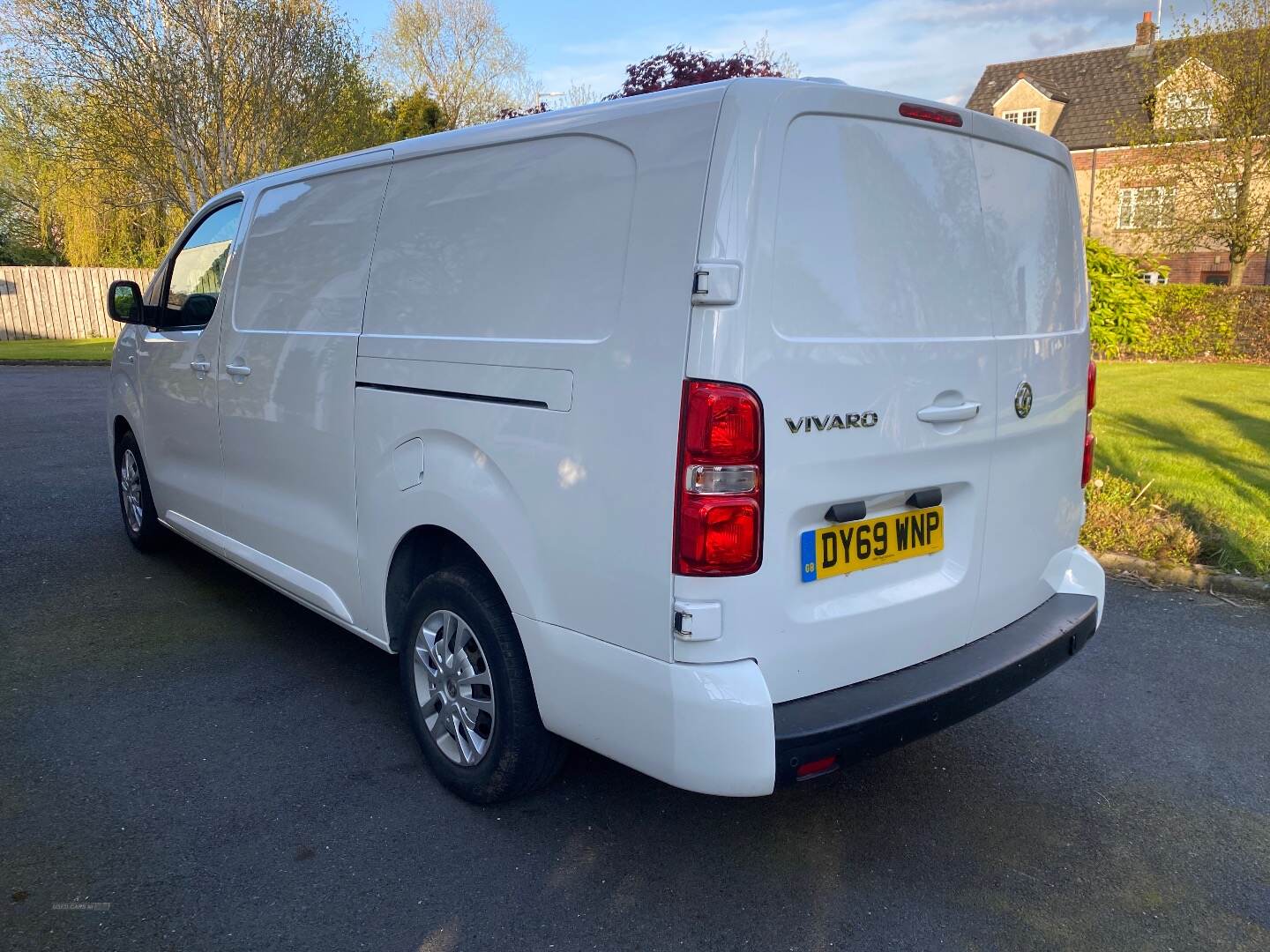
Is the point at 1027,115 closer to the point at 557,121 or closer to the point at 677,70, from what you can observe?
the point at 677,70

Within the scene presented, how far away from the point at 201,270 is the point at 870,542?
373 cm

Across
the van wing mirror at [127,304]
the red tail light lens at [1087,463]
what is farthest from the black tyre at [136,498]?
the red tail light lens at [1087,463]

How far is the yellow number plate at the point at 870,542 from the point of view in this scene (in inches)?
99.8

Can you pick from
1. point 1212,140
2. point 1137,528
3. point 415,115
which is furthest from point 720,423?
point 415,115

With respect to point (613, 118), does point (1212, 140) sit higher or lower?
higher

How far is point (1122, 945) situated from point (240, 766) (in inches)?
111

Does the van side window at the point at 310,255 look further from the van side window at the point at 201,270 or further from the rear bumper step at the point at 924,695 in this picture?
the rear bumper step at the point at 924,695

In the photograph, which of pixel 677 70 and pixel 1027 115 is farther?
pixel 1027 115

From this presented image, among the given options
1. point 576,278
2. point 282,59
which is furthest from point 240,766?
point 282,59

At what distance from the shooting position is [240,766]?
346cm

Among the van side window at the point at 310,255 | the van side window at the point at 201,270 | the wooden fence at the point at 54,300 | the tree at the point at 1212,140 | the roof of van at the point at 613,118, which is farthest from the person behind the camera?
the wooden fence at the point at 54,300

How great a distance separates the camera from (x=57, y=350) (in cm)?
2278

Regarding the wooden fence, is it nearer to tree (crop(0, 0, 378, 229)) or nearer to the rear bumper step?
tree (crop(0, 0, 378, 229))

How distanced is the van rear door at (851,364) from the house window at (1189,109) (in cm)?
2549
